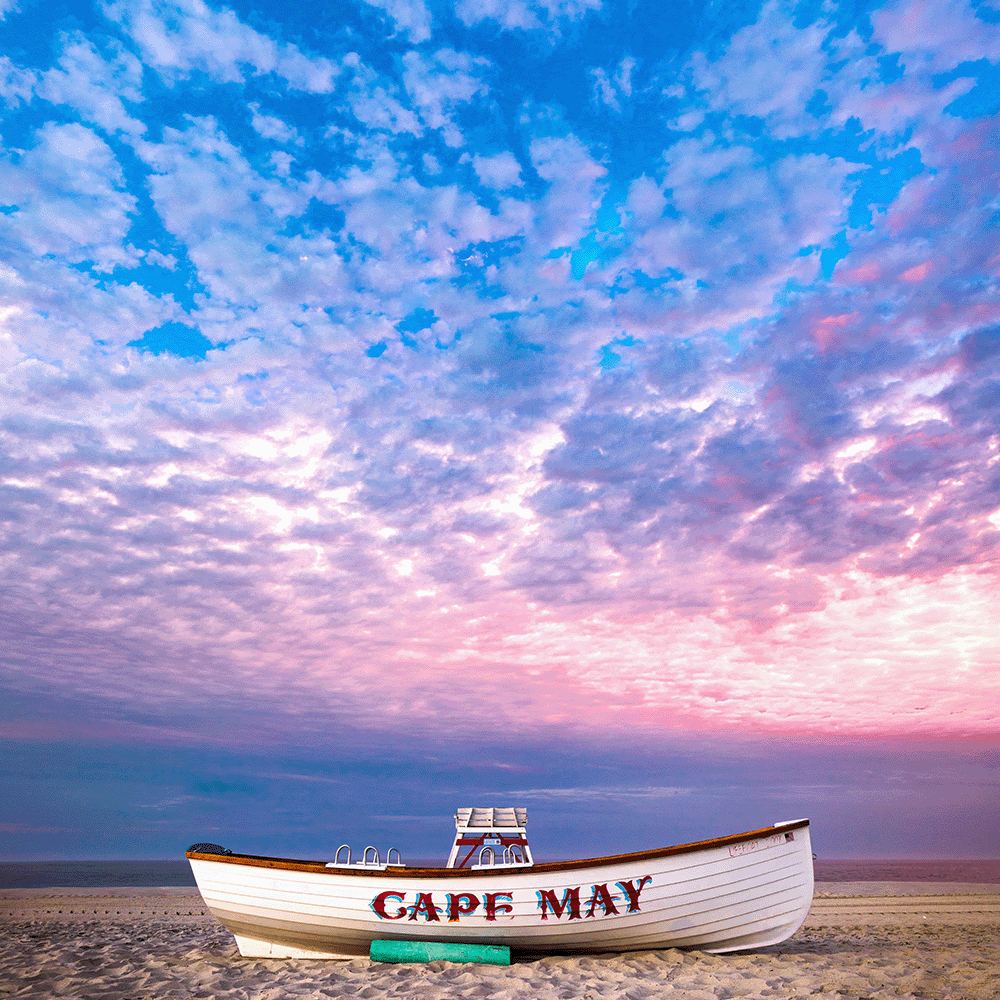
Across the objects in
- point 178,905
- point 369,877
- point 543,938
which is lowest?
point 178,905

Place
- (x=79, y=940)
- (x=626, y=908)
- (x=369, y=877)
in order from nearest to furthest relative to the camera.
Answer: (x=626, y=908) < (x=369, y=877) < (x=79, y=940)

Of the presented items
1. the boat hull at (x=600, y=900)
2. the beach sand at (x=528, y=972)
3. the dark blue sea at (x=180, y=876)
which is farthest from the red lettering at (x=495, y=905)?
the dark blue sea at (x=180, y=876)

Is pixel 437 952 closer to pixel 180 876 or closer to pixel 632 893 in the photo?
pixel 632 893

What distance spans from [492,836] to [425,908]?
2.10 metres

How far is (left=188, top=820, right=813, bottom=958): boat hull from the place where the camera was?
1140 cm

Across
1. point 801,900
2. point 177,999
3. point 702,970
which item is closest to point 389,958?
point 177,999

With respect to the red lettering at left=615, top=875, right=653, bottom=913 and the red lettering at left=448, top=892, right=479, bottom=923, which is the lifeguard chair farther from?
the red lettering at left=615, top=875, right=653, bottom=913

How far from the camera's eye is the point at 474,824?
13.9 meters

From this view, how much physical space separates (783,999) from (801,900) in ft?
8.71

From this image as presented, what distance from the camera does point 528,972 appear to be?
1105 centimetres

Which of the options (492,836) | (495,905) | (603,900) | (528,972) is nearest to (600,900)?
(603,900)

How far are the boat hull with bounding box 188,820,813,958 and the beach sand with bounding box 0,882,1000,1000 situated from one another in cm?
40

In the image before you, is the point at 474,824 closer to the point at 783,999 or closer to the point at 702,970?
the point at 702,970

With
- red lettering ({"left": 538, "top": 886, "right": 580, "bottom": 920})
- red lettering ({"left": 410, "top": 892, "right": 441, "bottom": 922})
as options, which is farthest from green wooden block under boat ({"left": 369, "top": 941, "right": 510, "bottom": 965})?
red lettering ({"left": 538, "top": 886, "right": 580, "bottom": 920})
